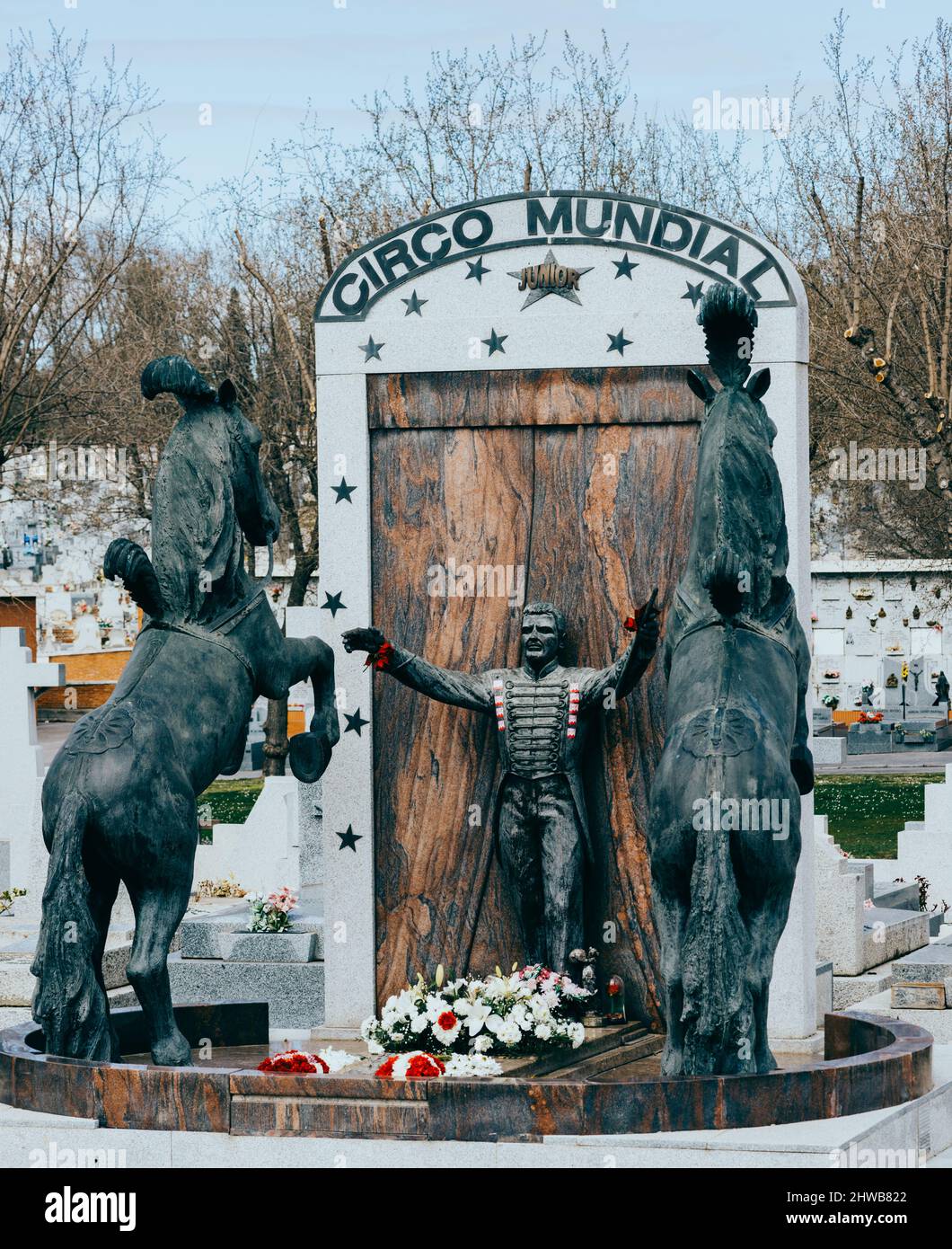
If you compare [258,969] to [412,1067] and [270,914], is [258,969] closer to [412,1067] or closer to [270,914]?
[270,914]

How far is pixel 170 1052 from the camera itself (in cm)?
948

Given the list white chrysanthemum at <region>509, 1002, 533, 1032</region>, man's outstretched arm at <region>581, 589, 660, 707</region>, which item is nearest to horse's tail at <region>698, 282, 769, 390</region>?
man's outstretched arm at <region>581, 589, 660, 707</region>

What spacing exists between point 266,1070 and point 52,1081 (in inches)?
34.8

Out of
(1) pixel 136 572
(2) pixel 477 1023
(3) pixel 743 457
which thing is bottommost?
(2) pixel 477 1023

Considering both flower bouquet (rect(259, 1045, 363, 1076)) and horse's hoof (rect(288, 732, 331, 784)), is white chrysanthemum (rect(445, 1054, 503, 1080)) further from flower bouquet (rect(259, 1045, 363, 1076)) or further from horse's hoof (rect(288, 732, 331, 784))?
horse's hoof (rect(288, 732, 331, 784))

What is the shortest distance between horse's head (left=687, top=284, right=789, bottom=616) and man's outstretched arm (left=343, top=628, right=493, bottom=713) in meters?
1.98

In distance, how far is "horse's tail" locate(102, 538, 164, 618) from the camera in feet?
30.6

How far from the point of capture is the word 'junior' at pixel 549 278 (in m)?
11.3

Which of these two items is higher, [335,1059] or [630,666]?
[630,666]

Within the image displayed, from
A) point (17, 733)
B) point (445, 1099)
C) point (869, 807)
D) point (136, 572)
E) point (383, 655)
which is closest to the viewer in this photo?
point (445, 1099)

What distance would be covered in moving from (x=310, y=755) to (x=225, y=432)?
165 centimetres

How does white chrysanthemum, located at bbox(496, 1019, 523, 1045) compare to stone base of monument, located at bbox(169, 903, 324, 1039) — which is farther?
stone base of monument, located at bbox(169, 903, 324, 1039)

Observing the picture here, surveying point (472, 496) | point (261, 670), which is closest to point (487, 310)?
point (472, 496)

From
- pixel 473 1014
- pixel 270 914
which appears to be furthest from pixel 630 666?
pixel 270 914
